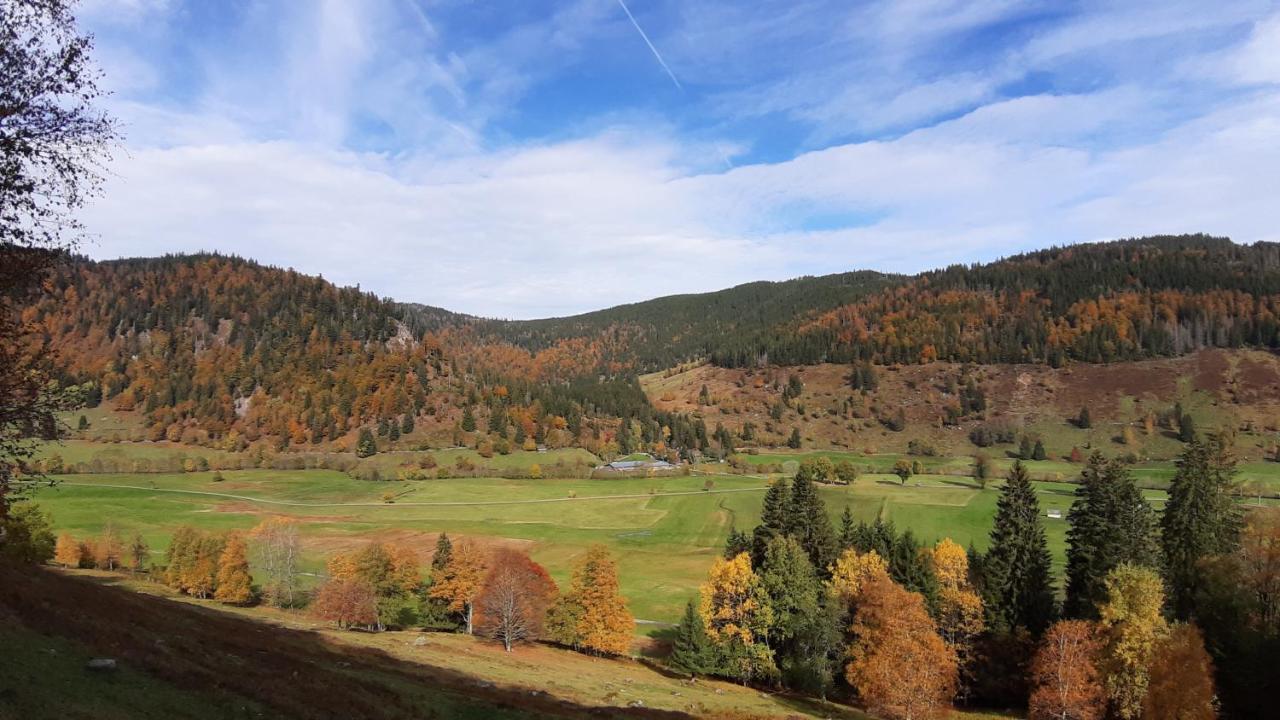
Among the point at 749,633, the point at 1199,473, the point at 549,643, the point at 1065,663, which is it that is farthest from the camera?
the point at 549,643

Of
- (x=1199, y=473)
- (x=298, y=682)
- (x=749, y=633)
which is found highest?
(x=1199, y=473)

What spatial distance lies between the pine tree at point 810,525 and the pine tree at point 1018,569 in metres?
15.7

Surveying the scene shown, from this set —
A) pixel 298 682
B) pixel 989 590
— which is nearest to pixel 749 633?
pixel 989 590

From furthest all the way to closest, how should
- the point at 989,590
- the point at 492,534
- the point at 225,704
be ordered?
the point at 492,534
the point at 989,590
the point at 225,704

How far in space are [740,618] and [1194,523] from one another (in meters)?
40.6

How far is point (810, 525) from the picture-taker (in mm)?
74125

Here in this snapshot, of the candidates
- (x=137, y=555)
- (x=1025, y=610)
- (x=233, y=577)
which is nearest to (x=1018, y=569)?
(x=1025, y=610)

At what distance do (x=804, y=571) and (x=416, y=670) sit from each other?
38.5 meters

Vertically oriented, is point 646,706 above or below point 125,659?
below

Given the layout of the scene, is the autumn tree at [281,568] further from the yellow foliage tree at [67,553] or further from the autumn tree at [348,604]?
the yellow foliage tree at [67,553]

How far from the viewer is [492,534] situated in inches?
4924

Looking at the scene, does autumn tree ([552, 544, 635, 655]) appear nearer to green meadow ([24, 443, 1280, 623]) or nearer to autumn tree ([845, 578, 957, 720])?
green meadow ([24, 443, 1280, 623])

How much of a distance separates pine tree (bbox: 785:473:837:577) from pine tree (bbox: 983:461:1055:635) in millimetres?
15748

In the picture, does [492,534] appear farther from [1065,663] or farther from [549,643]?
[1065,663]
